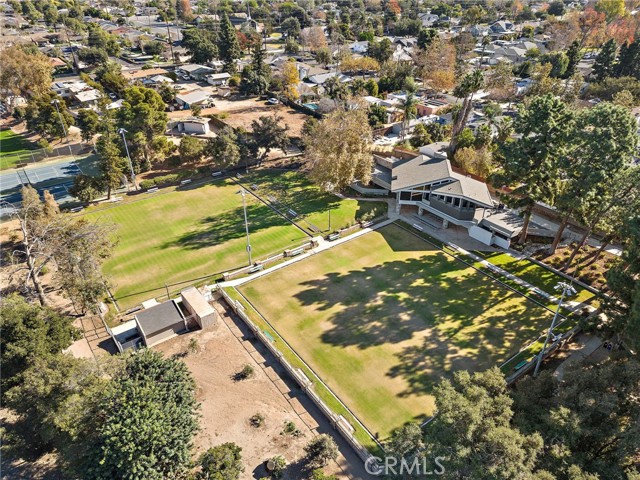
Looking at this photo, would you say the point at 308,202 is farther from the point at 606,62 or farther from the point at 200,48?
the point at 606,62

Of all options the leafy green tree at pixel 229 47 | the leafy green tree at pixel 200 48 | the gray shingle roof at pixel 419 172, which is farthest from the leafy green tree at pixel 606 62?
Answer: the leafy green tree at pixel 200 48

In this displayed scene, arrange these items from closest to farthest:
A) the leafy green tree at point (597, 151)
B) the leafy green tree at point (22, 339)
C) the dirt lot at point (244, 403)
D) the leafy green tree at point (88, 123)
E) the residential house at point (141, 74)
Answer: the leafy green tree at point (22, 339), the dirt lot at point (244, 403), the leafy green tree at point (597, 151), the leafy green tree at point (88, 123), the residential house at point (141, 74)

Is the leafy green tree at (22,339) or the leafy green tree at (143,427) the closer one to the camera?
the leafy green tree at (143,427)

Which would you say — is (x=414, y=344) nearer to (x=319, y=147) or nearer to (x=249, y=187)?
(x=319, y=147)

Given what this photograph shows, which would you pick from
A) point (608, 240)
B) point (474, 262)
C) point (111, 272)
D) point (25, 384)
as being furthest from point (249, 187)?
point (608, 240)

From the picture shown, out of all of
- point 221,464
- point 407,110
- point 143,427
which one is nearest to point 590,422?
point 221,464

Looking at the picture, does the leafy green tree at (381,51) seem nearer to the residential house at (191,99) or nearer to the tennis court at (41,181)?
the residential house at (191,99)
